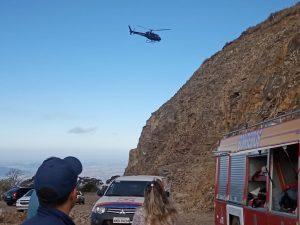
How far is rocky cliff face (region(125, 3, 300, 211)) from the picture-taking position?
27.3 m

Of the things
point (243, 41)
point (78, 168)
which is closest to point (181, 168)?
point (243, 41)

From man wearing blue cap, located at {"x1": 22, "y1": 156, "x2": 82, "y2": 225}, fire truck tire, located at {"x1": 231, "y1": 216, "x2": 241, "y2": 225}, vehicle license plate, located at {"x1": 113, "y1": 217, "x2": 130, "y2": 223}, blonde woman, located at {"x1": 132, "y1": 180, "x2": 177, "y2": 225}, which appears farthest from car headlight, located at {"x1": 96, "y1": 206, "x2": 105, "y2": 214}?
man wearing blue cap, located at {"x1": 22, "y1": 156, "x2": 82, "y2": 225}

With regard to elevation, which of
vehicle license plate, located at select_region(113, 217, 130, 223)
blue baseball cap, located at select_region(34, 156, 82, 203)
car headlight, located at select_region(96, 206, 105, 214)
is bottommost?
vehicle license plate, located at select_region(113, 217, 130, 223)

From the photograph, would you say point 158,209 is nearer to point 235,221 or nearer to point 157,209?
point 157,209

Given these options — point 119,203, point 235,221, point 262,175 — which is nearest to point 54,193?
point 262,175

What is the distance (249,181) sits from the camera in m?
9.66

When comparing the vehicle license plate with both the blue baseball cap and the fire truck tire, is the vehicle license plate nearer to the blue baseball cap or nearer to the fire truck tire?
the fire truck tire

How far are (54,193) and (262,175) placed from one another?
655cm

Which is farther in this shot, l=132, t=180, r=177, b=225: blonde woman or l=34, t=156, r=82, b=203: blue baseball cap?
l=132, t=180, r=177, b=225: blonde woman

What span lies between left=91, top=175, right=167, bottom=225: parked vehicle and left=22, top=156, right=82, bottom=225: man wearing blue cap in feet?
34.3

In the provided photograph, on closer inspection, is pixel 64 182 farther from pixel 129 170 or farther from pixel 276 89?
pixel 129 170

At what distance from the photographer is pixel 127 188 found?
1493 cm

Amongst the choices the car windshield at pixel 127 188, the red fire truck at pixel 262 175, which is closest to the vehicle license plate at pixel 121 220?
the car windshield at pixel 127 188

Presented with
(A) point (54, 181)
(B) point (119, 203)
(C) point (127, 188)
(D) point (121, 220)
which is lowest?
(D) point (121, 220)
